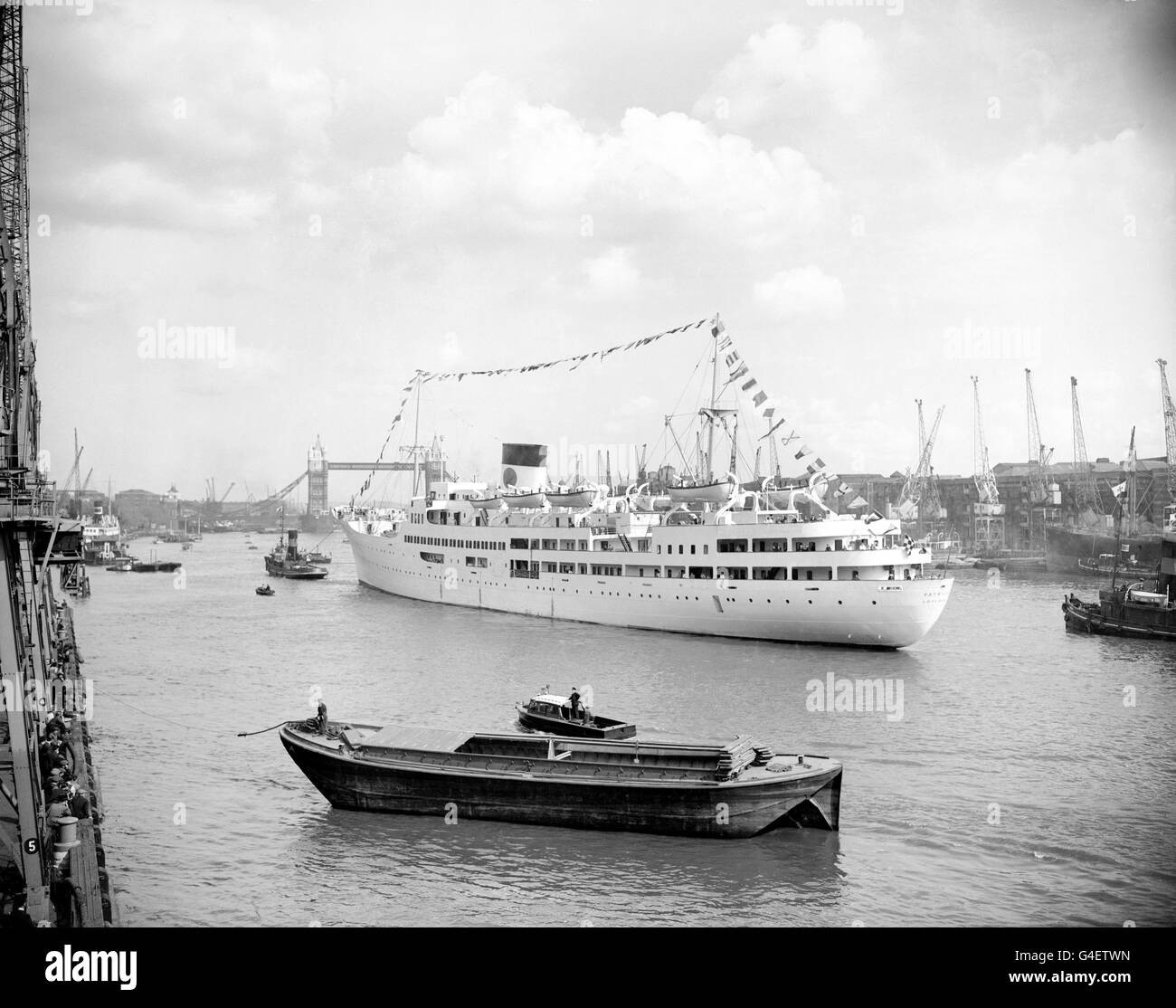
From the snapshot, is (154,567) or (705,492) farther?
(154,567)

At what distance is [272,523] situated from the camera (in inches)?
7190

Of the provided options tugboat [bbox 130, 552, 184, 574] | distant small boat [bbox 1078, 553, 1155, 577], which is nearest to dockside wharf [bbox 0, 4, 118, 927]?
distant small boat [bbox 1078, 553, 1155, 577]

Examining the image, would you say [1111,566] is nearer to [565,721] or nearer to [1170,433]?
[1170,433]

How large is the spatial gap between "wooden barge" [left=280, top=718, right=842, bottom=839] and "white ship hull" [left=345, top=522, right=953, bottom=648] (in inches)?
605

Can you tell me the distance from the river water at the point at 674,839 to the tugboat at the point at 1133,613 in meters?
1.11

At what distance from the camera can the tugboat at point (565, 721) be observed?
16016 mm

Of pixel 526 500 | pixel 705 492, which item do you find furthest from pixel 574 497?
pixel 705 492

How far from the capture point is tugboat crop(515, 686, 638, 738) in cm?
1602

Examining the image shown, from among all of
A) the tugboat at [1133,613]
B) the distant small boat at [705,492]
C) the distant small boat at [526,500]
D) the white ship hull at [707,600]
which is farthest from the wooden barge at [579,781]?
the distant small boat at [526,500]

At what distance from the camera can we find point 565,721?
17250mm

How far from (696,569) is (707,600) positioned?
1.23m

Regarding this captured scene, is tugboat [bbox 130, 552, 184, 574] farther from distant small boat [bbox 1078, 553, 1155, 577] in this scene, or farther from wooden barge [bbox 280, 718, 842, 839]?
wooden barge [bbox 280, 718, 842, 839]

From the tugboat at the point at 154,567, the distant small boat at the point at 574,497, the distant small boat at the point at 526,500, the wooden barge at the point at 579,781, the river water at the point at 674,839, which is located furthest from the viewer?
the tugboat at the point at 154,567

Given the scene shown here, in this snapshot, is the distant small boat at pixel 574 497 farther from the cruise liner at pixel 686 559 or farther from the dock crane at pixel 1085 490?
the dock crane at pixel 1085 490
